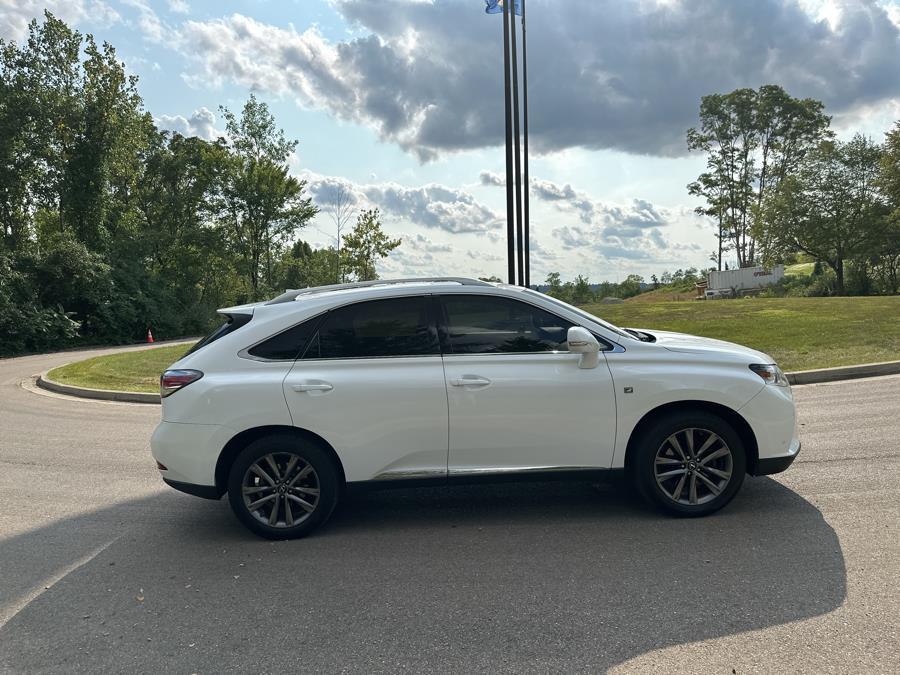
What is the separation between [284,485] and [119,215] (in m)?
37.1

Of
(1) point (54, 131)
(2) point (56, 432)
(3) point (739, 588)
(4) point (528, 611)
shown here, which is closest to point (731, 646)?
(3) point (739, 588)

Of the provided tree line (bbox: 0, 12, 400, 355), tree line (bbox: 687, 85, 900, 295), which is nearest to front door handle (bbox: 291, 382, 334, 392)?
tree line (bbox: 0, 12, 400, 355)

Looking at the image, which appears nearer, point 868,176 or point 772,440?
point 772,440

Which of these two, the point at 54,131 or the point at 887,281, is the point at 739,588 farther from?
the point at 887,281

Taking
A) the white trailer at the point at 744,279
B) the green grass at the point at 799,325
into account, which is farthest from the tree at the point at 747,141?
the green grass at the point at 799,325

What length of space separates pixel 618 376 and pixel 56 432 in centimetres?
811

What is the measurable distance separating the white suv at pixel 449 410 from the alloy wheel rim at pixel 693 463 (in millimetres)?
10

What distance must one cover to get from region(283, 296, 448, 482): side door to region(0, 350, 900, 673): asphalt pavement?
57cm

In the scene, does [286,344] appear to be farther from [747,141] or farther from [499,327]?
[747,141]

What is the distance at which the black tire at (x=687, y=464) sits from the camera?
→ 4.40 meters

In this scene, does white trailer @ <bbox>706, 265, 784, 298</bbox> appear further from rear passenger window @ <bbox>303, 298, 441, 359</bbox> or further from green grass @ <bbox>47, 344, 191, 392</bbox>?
rear passenger window @ <bbox>303, 298, 441, 359</bbox>

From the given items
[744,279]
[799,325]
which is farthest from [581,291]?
[799,325]

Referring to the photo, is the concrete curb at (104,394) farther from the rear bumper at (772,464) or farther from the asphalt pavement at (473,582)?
the rear bumper at (772,464)

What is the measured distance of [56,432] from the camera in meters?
8.78
